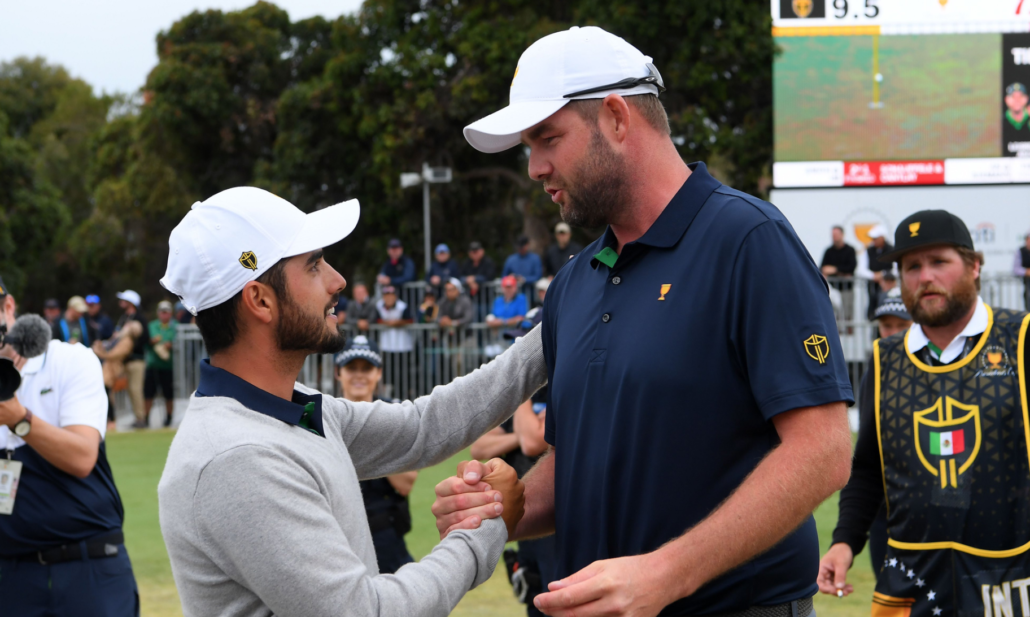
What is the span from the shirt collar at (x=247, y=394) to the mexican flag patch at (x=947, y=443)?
2.52m

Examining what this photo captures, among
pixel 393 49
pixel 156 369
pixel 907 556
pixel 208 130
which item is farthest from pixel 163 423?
pixel 907 556

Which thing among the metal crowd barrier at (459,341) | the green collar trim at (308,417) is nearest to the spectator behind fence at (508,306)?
the metal crowd barrier at (459,341)

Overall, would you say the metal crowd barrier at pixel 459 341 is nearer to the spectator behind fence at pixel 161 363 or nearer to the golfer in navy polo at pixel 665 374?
the spectator behind fence at pixel 161 363

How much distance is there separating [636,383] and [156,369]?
17041 mm

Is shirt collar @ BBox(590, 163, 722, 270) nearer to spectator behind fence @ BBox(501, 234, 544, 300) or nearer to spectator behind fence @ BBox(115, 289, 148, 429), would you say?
spectator behind fence @ BBox(501, 234, 544, 300)

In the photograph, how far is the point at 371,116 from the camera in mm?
24828

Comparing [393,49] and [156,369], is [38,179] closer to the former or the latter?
[393,49]

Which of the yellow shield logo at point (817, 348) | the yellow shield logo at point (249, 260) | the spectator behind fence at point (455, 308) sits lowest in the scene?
the spectator behind fence at point (455, 308)

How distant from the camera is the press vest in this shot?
144 inches

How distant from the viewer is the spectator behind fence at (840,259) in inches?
639

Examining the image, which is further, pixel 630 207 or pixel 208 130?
pixel 208 130

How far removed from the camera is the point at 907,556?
3857 mm

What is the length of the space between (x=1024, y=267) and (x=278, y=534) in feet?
53.7

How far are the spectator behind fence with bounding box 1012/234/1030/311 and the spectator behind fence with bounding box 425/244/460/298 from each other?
30.1ft
